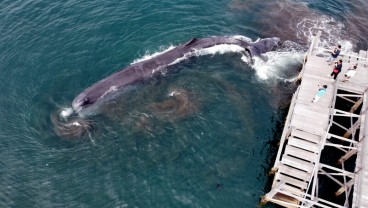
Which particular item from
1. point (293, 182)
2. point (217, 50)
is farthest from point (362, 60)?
point (293, 182)

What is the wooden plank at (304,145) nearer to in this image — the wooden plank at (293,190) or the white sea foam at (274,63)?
the wooden plank at (293,190)

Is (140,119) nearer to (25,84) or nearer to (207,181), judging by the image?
(207,181)

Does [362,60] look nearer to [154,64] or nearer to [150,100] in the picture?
[154,64]

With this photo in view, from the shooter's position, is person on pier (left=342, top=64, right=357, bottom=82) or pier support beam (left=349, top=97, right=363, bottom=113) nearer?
person on pier (left=342, top=64, right=357, bottom=82)

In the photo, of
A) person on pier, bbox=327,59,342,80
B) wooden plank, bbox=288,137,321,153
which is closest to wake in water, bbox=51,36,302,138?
person on pier, bbox=327,59,342,80

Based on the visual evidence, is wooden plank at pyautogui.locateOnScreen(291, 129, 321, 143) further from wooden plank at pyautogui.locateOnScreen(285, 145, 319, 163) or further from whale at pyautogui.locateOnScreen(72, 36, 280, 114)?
whale at pyautogui.locateOnScreen(72, 36, 280, 114)

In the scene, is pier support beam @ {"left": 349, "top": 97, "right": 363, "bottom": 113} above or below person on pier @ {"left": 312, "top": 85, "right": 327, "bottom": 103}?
below

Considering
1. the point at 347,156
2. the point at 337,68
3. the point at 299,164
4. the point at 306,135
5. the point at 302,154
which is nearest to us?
the point at 299,164

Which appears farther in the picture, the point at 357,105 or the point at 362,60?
the point at 362,60

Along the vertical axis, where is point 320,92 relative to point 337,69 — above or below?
below
